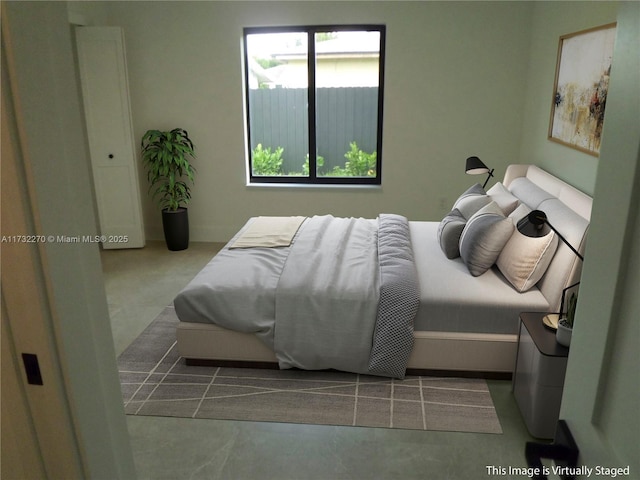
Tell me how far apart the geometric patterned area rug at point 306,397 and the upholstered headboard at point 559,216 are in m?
0.69

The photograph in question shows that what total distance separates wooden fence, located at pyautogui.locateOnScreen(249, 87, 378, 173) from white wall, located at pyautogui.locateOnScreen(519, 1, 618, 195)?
149 cm

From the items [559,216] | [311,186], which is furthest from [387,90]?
[559,216]

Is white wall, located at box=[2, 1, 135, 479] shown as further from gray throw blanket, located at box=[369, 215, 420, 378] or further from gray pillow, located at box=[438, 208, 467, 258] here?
gray pillow, located at box=[438, 208, 467, 258]

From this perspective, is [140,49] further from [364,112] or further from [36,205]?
[36,205]

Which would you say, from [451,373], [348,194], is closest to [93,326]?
[451,373]

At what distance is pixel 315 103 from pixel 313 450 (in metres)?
3.81

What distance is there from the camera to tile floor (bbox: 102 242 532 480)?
2334 millimetres

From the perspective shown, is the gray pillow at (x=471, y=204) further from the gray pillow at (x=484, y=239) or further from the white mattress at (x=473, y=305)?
the white mattress at (x=473, y=305)

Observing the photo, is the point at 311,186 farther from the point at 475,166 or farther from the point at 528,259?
the point at 528,259

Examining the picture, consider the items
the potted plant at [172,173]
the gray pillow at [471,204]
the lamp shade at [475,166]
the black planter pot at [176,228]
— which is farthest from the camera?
the black planter pot at [176,228]

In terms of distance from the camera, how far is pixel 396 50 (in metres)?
5.06

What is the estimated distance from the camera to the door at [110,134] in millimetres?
4965

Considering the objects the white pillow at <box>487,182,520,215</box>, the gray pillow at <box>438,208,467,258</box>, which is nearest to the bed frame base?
the gray pillow at <box>438,208,467,258</box>

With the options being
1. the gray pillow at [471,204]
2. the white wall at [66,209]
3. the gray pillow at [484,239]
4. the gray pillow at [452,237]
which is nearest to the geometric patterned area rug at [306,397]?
the gray pillow at [484,239]
